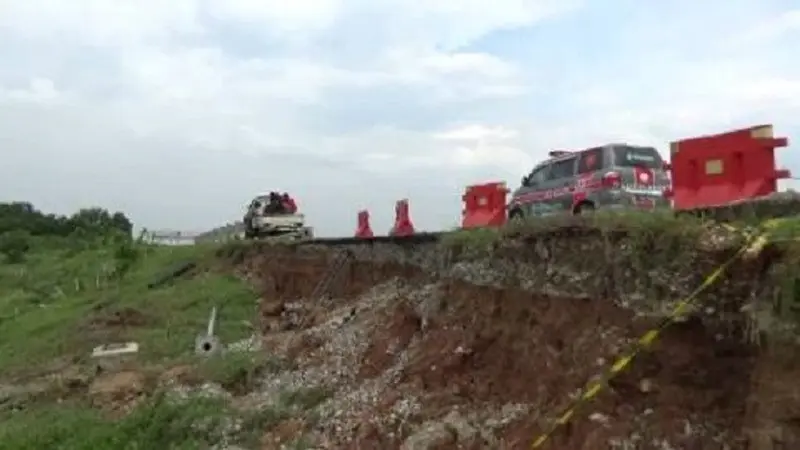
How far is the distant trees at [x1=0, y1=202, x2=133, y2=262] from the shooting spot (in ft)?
167

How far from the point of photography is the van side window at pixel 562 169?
18.5 metres

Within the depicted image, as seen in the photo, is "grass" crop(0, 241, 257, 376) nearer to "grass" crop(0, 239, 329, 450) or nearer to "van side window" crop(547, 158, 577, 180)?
"grass" crop(0, 239, 329, 450)

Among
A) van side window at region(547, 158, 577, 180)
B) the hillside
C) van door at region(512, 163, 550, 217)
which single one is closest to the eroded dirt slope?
the hillside

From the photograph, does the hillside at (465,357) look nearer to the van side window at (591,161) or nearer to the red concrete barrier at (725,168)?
the red concrete barrier at (725,168)

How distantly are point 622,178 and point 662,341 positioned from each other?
360 inches

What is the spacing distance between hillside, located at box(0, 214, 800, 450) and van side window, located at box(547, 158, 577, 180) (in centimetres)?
424

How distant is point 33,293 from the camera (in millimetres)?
31484

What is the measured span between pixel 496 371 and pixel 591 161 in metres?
8.88

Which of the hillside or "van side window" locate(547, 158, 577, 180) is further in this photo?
"van side window" locate(547, 158, 577, 180)

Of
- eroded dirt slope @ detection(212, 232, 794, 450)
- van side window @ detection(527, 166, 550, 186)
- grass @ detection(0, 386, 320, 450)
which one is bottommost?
grass @ detection(0, 386, 320, 450)

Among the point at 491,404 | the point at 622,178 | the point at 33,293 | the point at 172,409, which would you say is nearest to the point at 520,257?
the point at 491,404

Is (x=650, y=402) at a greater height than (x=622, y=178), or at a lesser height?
lesser

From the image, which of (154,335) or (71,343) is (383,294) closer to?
(154,335)

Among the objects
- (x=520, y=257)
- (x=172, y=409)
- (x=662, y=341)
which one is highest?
(x=520, y=257)
